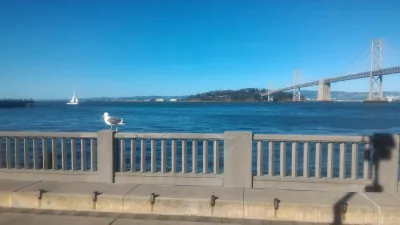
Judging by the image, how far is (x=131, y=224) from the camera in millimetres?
4922

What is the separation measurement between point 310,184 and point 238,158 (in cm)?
130

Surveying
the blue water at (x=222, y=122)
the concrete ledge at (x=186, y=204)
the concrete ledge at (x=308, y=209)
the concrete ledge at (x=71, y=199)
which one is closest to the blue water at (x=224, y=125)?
the blue water at (x=222, y=122)

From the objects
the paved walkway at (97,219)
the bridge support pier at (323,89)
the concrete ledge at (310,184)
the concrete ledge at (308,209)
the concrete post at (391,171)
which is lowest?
the paved walkway at (97,219)

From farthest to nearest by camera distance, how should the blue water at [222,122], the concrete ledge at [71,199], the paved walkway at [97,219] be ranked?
the blue water at [222,122], the concrete ledge at [71,199], the paved walkway at [97,219]

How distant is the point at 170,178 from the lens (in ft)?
20.8

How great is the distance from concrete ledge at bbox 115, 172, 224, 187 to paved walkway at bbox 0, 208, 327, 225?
3.53ft

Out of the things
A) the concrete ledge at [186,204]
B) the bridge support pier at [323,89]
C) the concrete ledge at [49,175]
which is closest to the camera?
the concrete ledge at [186,204]

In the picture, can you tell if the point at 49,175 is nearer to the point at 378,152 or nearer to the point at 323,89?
the point at 378,152

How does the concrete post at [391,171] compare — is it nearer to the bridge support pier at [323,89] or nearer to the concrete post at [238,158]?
the concrete post at [238,158]

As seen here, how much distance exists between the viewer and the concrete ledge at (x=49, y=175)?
6512 millimetres

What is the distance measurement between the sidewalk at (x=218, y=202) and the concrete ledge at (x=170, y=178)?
28 centimetres

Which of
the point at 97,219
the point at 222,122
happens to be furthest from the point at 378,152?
the point at 222,122

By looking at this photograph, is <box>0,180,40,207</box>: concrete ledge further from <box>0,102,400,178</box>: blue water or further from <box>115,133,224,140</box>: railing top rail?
<box>0,102,400,178</box>: blue water

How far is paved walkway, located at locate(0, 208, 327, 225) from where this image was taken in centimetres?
496
